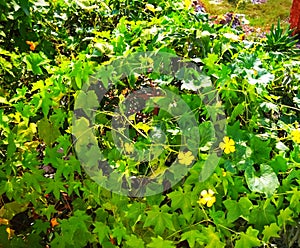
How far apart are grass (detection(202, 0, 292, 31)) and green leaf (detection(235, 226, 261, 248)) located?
4802mm

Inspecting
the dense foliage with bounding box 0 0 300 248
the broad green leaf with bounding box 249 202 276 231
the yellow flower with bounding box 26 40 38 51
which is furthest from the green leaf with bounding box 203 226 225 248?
the yellow flower with bounding box 26 40 38 51

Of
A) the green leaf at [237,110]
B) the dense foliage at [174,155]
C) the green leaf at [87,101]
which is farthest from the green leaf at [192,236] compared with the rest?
the green leaf at [87,101]

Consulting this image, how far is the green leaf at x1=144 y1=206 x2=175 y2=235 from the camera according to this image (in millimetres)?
1473

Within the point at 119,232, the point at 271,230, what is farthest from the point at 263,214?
the point at 119,232

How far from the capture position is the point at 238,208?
145 cm

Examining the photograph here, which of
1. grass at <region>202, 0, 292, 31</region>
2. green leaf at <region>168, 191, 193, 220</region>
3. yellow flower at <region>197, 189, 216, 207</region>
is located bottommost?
grass at <region>202, 0, 292, 31</region>

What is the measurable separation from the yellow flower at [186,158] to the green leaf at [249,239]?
237 mm

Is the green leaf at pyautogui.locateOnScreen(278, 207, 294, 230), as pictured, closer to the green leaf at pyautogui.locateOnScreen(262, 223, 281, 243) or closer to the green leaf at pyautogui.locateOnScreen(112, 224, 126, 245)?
the green leaf at pyautogui.locateOnScreen(262, 223, 281, 243)

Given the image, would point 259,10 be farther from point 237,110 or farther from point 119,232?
point 119,232

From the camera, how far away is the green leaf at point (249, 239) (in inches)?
55.5

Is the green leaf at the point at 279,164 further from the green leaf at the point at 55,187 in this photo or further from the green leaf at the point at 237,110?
the green leaf at the point at 55,187

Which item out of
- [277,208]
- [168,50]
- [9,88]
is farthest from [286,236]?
[9,88]

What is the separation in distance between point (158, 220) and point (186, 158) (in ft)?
0.60

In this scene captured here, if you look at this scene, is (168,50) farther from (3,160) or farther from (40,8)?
(40,8)
